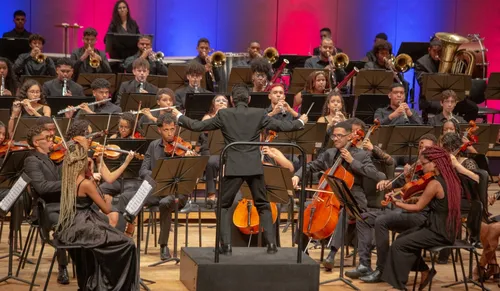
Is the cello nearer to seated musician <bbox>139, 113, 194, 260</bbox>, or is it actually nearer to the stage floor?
the stage floor

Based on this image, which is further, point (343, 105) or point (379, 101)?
point (379, 101)

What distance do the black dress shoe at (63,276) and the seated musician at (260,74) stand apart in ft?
13.0

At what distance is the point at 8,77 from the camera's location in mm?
10133

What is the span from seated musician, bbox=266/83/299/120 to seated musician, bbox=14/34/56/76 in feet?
10.9

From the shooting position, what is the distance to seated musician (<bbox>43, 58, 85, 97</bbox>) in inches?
384

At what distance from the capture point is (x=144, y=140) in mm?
7250

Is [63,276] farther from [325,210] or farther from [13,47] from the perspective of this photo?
[13,47]

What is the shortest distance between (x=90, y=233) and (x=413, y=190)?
2405 mm

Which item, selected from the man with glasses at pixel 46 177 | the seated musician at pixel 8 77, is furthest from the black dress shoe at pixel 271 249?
the seated musician at pixel 8 77

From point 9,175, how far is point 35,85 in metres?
2.40

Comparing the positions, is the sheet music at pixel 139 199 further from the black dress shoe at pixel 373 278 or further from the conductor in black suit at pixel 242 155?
the black dress shoe at pixel 373 278

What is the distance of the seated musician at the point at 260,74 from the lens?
32.4 feet

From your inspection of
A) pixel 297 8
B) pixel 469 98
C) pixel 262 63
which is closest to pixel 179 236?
pixel 262 63

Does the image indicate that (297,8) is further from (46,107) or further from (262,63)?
(46,107)
